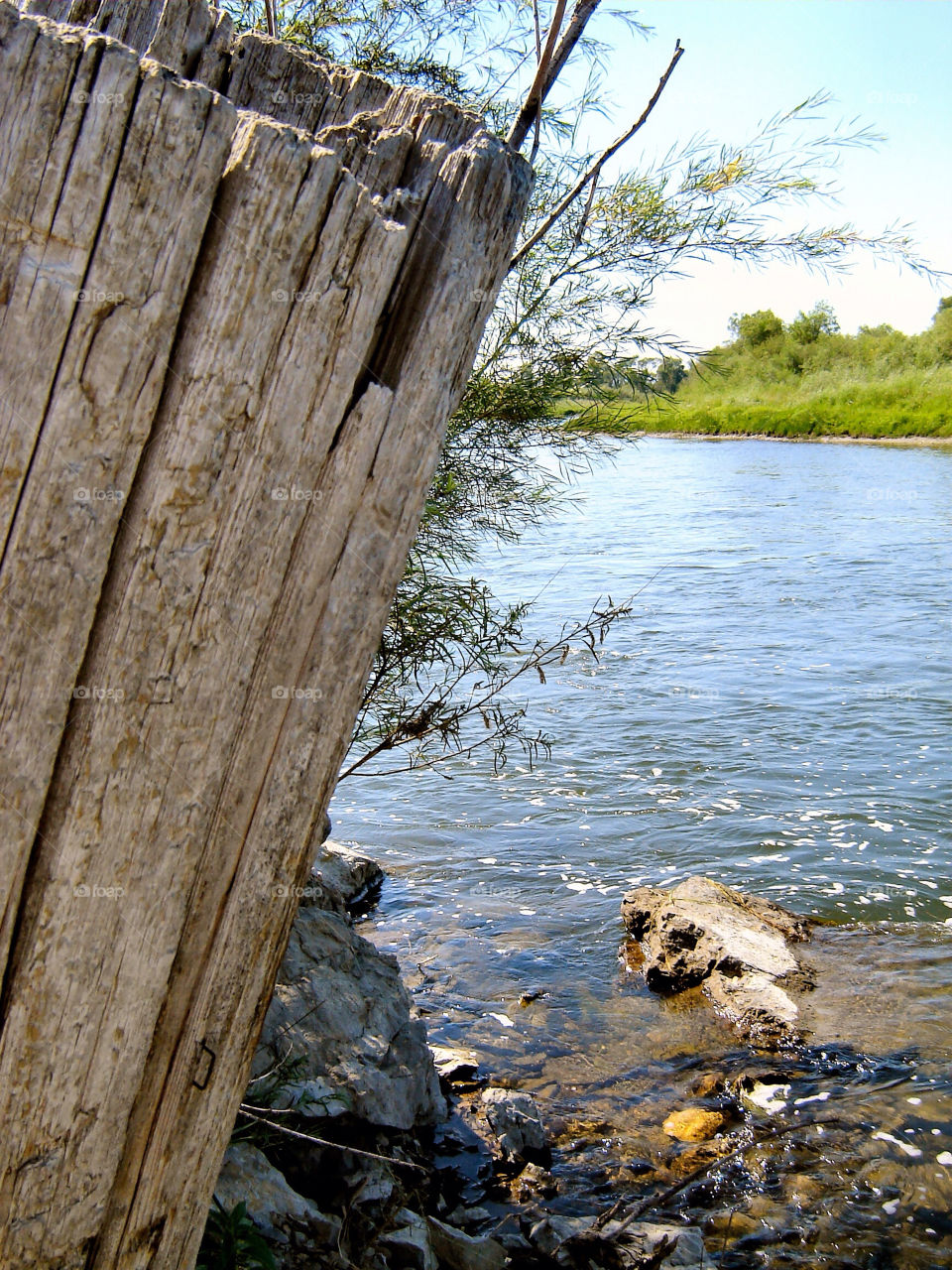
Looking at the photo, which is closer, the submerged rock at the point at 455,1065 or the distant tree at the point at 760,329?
the submerged rock at the point at 455,1065

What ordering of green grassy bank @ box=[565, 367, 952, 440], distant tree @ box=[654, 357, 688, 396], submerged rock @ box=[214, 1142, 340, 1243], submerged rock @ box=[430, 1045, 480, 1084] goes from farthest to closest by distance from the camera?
1. green grassy bank @ box=[565, 367, 952, 440]
2. distant tree @ box=[654, 357, 688, 396]
3. submerged rock @ box=[430, 1045, 480, 1084]
4. submerged rock @ box=[214, 1142, 340, 1243]

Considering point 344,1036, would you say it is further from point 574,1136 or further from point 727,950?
point 727,950

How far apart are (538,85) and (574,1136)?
373 cm

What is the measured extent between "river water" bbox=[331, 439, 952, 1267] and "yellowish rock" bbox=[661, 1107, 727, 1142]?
0.25 feet

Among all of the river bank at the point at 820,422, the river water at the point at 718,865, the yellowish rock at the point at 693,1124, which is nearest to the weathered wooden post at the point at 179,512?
the river water at the point at 718,865

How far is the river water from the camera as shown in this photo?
13.3 feet

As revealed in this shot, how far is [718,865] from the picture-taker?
→ 23.5 feet

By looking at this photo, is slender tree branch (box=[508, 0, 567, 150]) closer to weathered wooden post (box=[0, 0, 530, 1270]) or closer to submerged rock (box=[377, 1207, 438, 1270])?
weathered wooden post (box=[0, 0, 530, 1270])

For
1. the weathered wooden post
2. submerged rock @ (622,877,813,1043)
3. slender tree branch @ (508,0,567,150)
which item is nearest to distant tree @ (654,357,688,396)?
slender tree branch @ (508,0,567,150)

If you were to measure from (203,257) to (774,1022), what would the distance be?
453cm

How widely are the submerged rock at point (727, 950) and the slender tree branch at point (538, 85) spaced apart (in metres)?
3.99

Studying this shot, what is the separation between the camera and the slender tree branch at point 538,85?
2.79 m

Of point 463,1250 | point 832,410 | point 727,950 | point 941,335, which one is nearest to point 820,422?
point 832,410

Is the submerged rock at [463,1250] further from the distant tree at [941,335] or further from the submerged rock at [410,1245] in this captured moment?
the distant tree at [941,335]
